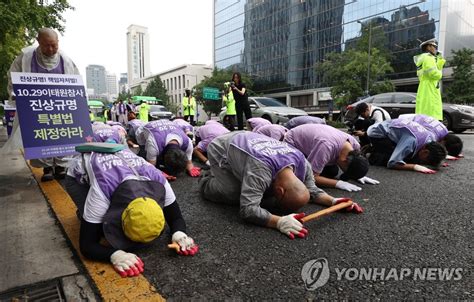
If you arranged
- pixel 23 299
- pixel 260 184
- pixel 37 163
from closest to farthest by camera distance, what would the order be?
pixel 23 299 → pixel 260 184 → pixel 37 163

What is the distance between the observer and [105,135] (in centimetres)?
422

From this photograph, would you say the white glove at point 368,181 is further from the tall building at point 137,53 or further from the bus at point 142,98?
the tall building at point 137,53

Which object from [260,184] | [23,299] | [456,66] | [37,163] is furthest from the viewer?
[456,66]

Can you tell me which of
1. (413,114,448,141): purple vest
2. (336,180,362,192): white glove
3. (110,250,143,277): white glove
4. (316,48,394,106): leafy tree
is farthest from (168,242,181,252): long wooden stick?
(316,48,394,106): leafy tree

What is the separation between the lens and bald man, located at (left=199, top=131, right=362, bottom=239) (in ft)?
7.28

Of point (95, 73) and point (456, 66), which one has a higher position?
point (95, 73)

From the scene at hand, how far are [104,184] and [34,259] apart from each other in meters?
0.55

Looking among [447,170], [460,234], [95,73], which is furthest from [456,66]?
[95,73]

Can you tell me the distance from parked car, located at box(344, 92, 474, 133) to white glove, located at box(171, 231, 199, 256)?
6.33 meters

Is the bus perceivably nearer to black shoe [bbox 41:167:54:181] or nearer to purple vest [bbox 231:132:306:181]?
black shoe [bbox 41:167:54:181]

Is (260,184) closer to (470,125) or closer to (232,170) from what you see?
(232,170)

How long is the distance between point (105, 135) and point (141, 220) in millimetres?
2795

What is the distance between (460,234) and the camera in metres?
2.12

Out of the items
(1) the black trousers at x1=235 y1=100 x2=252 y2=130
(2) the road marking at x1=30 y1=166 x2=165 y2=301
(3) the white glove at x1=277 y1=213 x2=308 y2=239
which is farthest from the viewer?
(1) the black trousers at x1=235 y1=100 x2=252 y2=130
